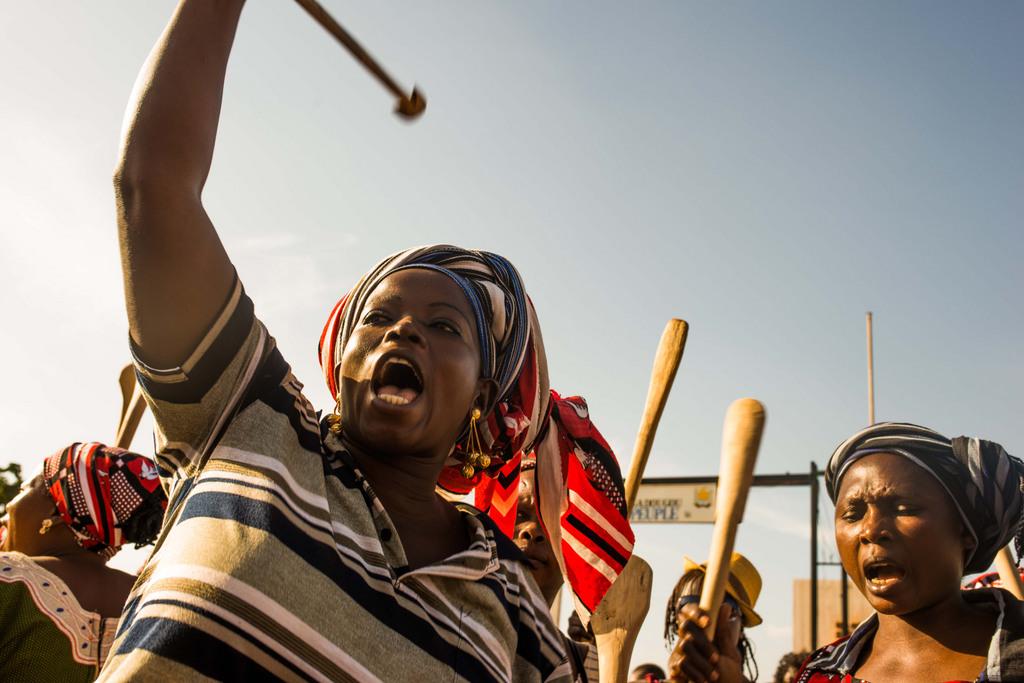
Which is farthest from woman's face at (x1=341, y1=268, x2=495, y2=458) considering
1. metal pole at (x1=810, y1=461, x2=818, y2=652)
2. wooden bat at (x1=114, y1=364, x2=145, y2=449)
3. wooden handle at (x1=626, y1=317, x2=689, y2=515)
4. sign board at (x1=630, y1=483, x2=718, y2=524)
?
metal pole at (x1=810, y1=461, x2=818, y2=652)

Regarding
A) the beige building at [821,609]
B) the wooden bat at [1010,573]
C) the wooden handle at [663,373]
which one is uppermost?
the beige building at [821,609]

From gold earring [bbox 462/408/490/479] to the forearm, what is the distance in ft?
3.36

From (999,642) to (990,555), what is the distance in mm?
468

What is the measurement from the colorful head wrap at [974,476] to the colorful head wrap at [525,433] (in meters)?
0.93

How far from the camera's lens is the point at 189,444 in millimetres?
1647

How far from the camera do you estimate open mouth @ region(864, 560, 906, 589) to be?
2861mm

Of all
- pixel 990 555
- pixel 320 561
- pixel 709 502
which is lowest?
pixel 320 561

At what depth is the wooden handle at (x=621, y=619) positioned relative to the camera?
3734 mm

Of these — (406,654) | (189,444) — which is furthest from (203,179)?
(406,654)

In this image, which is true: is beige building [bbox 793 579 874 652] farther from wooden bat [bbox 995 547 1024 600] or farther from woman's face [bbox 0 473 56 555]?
woman's face [bbox 0 473 56 555]

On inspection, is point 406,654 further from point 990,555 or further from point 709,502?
point 709,502

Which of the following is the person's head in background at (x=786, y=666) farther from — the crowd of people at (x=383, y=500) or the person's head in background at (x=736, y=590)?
the crowd of people at (x=383, y=500)

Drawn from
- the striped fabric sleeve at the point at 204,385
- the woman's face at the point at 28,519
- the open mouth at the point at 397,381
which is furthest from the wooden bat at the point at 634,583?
the woman's face at the point at 28,519

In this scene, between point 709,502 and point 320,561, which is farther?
point 709,502
